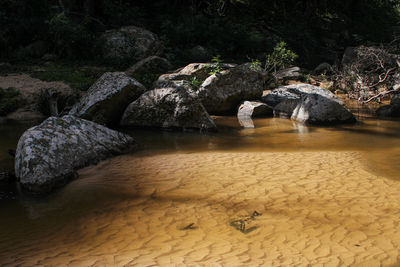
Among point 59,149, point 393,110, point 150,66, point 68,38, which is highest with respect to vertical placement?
point 68,38

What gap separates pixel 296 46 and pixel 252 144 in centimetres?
1372

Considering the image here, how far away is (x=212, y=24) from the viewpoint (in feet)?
60.5

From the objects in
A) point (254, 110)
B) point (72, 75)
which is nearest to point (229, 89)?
point (254, 110)

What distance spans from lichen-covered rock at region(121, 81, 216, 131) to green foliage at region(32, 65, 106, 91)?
146 inches

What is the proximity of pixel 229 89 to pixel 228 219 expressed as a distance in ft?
25.7

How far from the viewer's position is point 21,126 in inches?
358

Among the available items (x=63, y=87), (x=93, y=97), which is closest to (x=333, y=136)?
(x=93, y=97)

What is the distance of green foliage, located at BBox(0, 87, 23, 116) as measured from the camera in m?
10.4

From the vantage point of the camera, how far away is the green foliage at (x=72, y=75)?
39.9 feet

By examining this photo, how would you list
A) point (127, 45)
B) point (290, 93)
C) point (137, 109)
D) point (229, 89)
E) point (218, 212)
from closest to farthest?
point (218, 212)
point (137, 109)
point (229, 89)
point (290, 93)
point (127, 45)

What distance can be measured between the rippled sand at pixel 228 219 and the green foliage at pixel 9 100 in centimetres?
629

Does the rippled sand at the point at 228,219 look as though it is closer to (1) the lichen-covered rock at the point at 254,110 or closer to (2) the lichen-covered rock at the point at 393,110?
(1) the lichen-covered rock at the point at 254,110

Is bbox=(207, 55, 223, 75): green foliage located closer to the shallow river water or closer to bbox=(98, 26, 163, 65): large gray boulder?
bbox=(98, 26, 163, 65): large gray boulder

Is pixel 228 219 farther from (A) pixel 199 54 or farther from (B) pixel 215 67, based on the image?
(A) pixel 199 54
